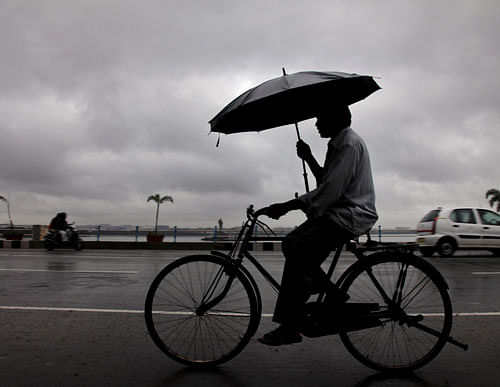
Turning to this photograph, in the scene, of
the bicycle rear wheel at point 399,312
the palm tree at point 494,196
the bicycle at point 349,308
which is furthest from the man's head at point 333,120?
the palm tree at point 494,196

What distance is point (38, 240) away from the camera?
2253 cm

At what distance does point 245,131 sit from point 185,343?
199 centimetres

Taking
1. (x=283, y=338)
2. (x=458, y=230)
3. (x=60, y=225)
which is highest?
(x=60, y=225)

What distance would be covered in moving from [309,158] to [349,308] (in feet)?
4.25

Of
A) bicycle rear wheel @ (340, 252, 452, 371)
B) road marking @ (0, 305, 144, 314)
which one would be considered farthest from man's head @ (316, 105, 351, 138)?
road marking @ (0, 305, 144, 314)

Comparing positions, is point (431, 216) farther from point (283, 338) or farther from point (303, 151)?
point (283, 338)

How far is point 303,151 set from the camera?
357cm

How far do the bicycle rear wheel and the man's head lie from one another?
997mm

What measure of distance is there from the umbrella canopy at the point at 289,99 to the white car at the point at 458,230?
453 inches

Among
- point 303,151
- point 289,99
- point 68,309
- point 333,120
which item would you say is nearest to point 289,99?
point 289,99

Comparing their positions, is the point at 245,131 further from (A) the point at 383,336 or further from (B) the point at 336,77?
(A) the point at 383,336

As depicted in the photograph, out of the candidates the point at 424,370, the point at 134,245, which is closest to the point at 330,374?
the point at 424,370

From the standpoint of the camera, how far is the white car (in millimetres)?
13672

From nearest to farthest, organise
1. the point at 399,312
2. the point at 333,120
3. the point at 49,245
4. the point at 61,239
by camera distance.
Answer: the point at 399,312, the point at 333,120, the point at 49,245, the point at 61,239
